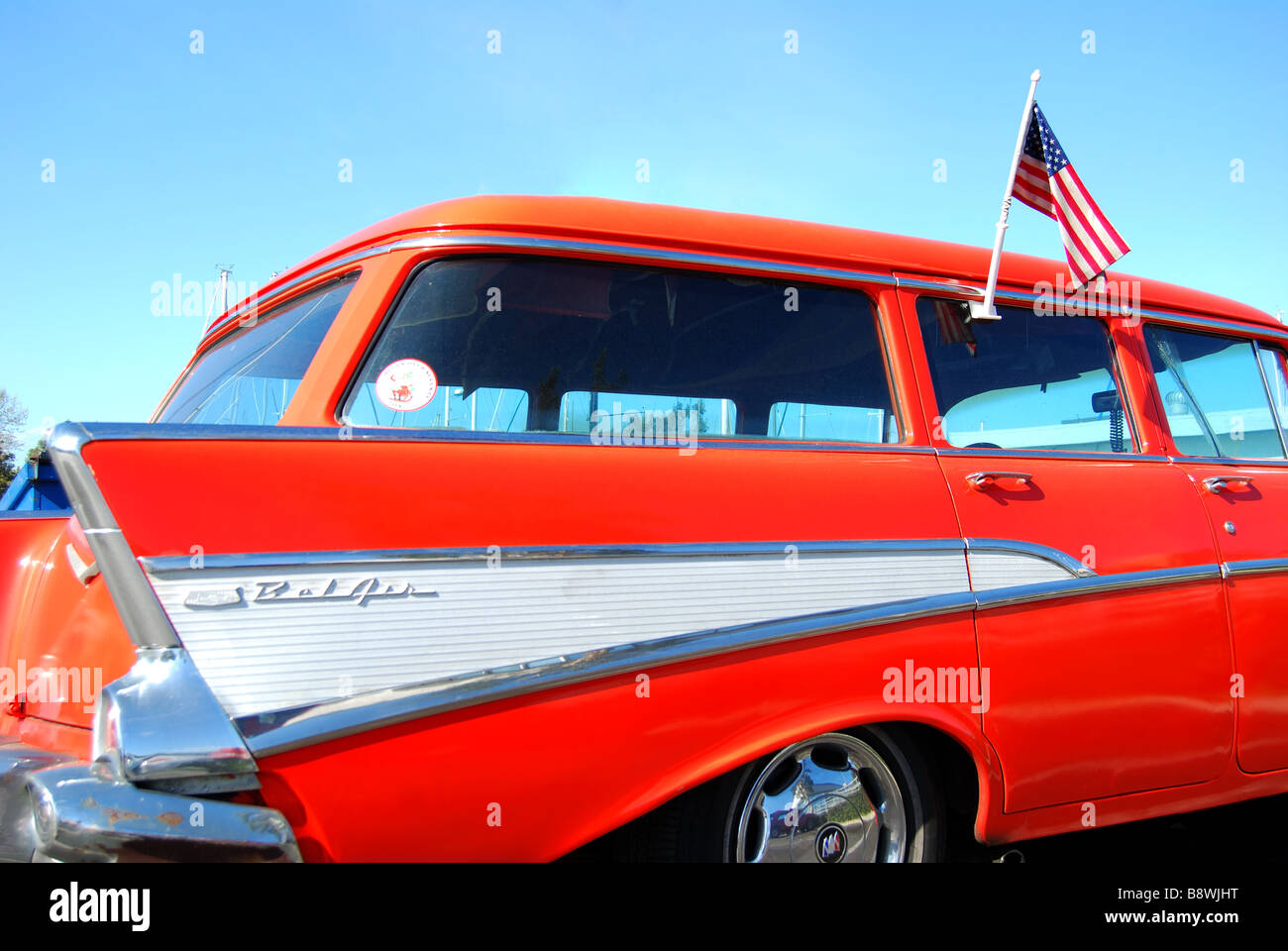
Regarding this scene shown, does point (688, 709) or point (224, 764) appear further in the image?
point (688, 709)

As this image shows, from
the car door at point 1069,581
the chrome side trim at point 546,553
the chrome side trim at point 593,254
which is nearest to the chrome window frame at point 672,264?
the chrome side trim at point 593,254

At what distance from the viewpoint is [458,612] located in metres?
1.80

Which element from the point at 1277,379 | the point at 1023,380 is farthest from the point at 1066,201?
the point at 1277,379

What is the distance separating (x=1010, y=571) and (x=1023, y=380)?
0.84 metres

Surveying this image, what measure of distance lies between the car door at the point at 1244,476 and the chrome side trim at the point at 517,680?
137 cm

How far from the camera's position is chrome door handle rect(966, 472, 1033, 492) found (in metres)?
2.51

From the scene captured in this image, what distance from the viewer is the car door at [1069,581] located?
7.85ft

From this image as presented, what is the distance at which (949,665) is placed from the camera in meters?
2.27

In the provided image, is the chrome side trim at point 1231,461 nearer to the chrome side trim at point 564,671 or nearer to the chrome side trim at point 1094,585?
the chrome side trim at point 1094,585

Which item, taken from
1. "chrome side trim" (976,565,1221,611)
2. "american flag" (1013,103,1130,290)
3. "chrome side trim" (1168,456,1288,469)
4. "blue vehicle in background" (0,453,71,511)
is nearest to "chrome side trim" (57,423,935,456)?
"chrome side trim" (976,565,1221,611)

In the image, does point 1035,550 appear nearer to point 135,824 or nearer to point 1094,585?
point 1094,585
